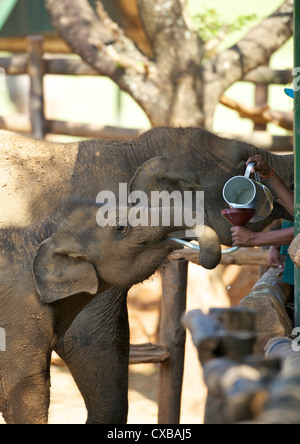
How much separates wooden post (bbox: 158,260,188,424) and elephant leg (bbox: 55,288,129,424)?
2.57 ft

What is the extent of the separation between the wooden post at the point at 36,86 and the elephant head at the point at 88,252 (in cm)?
531

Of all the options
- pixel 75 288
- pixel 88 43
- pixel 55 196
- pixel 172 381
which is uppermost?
pixel 88 43

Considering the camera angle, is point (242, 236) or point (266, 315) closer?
point (266, 315)

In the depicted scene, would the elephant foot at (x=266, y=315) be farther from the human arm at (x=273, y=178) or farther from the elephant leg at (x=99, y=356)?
the elephant leg at (x=99, y=356)

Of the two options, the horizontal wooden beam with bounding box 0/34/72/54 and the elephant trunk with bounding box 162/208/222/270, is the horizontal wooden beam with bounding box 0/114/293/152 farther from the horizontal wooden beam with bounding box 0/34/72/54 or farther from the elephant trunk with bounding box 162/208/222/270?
the elephant trunk with bounding box 162/208/222/270

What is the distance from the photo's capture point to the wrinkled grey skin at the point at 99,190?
321 centimetres

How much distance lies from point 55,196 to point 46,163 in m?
0.19

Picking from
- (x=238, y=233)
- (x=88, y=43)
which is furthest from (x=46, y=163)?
(x=88, y=43)

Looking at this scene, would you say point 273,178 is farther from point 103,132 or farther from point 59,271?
point 103,132

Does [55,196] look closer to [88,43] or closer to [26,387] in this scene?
[26,387]

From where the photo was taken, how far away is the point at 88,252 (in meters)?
3.07

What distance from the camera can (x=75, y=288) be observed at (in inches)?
121

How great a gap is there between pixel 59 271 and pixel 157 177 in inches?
31.9

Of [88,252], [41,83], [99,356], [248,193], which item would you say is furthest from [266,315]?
[41,83]
